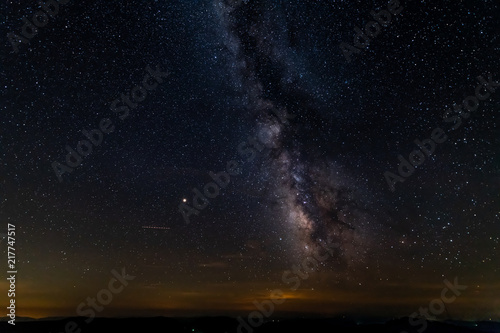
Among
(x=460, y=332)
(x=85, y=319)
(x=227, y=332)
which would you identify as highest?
(x=85, y=319)

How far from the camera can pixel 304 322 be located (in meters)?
45.5

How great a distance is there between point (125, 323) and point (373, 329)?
77.2 feet

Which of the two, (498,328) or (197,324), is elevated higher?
(197,324)

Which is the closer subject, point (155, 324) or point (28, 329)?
point (28, 329)

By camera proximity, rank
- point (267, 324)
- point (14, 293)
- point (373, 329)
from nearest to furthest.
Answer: point (14, 293) < point (373, 329) < point (267, 324)

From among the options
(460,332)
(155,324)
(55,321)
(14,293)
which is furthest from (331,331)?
(14,293)

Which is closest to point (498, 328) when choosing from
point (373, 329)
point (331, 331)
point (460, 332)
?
point (460, 332)

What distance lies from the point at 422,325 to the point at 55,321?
3462cm

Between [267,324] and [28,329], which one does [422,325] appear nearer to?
[267,324]

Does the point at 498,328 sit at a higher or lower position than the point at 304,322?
lower

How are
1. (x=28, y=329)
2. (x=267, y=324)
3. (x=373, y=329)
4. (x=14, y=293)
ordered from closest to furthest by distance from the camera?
1. (x=14, y=293)
2. (x=28, y=329)
3. (x=373, y=329)
4. (x=267, y=324)

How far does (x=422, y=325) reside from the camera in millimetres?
41156

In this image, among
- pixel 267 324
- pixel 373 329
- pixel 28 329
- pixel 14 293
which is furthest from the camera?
pixel 267 324

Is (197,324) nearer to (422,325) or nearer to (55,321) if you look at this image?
(55,321)
